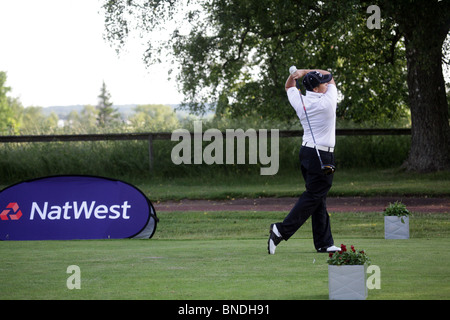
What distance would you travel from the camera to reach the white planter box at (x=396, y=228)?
10.0 metres

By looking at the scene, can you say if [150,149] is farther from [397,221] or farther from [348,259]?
[348,259]

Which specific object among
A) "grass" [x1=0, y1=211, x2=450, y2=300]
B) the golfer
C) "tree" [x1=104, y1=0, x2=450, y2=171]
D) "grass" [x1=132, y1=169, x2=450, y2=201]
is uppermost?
"tree" [x1=104, y1=0, x2=450, y2=171]

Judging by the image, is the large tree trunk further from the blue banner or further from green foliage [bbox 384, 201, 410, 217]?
the blue banner

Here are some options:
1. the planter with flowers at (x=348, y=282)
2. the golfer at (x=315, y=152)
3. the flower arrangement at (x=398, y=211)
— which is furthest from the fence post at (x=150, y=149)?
the planter with flowers at (x=348, y=282)

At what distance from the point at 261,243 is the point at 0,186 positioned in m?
14.4

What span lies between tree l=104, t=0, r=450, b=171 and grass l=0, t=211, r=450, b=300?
11.3 m

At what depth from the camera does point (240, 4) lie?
22.0 m

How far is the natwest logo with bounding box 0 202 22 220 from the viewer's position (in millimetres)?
10930

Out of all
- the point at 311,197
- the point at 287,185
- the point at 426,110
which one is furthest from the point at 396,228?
the point at 426,110

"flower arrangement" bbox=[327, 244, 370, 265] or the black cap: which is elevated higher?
the black cap

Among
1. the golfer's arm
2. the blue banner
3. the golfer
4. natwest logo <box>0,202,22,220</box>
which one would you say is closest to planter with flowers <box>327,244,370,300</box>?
the golfer

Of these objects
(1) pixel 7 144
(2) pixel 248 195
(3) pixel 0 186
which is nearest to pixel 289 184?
(2) pixel 248 195
